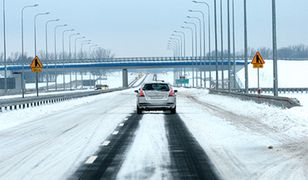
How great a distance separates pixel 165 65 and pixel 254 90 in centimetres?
4113

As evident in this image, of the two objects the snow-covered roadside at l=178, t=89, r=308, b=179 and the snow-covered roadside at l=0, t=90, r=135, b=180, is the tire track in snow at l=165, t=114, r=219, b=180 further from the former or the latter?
the snow-covered roadside at l=0, t=90, r=135, b=180

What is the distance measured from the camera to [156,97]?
28.1 m

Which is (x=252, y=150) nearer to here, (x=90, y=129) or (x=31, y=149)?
(x=31, y=149)

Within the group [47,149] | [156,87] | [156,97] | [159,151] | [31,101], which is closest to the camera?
[159,151]

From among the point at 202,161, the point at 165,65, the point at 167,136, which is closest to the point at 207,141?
the point at 167,136

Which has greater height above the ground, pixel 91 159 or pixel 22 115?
pixel 91 159

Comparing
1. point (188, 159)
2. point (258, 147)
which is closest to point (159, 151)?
point (188, 159)

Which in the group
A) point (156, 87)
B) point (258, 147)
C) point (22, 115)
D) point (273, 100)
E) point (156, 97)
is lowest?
point (22, 115)

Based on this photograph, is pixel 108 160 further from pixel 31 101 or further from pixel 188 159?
pixel 31 101

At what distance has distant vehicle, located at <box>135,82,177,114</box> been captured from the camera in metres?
28.1

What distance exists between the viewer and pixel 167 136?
17.0 meters

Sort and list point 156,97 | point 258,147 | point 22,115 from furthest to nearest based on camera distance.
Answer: point 22,115 < point 156,97 < point 258,147

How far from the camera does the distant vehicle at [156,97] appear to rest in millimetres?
28094

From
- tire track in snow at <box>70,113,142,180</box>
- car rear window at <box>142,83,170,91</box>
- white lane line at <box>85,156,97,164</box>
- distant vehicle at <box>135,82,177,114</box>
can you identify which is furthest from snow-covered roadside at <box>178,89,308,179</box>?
car rear window at <box>142,83,170,91</box>
